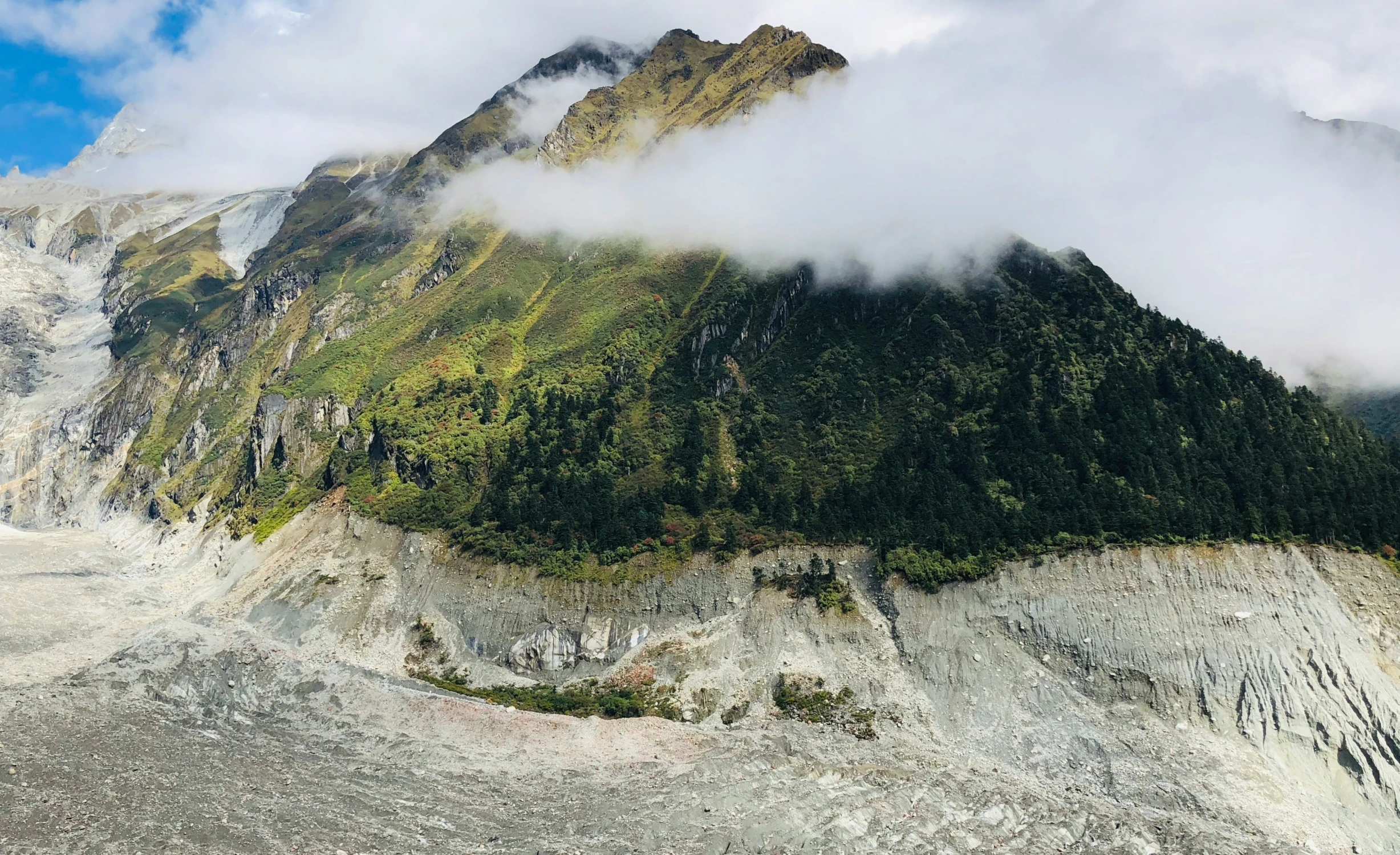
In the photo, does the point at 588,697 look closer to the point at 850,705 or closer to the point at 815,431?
the point at 850,705

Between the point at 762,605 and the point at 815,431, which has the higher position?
the point at 815,431

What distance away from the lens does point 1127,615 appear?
83812mm

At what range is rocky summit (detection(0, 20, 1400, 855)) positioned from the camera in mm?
65250

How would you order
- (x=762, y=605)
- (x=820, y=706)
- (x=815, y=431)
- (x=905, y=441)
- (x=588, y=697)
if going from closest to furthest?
Result: (x=820, y=706)
(x=588, y=697)
(x=762, y=605)
(x=905, y=441)
(x=815, y=431)

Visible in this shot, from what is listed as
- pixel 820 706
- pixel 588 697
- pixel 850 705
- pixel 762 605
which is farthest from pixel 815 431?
pixel 588 697

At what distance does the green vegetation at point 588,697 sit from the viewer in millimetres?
86438

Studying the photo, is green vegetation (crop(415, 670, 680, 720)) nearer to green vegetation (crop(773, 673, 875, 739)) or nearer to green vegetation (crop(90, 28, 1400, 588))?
green vegetation (crop(773, 673, 875, 739))

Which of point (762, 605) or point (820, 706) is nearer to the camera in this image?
point (820, 706)

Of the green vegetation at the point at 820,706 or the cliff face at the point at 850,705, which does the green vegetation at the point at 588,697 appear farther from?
the green vegetation at the point at 820,706

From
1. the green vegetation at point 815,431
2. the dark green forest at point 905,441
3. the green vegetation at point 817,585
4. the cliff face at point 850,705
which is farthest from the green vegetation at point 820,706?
the dark green forest at point 905,441

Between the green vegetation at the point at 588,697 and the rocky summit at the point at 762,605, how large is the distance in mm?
501

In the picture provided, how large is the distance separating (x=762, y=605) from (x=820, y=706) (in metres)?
13.9

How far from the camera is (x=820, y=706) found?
85188mm

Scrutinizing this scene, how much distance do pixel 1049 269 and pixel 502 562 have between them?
280 ft
